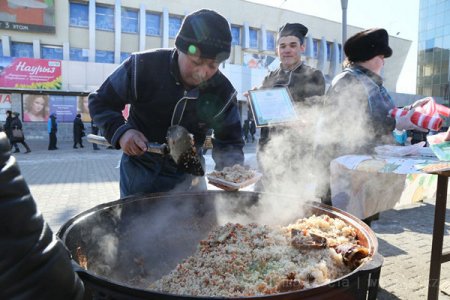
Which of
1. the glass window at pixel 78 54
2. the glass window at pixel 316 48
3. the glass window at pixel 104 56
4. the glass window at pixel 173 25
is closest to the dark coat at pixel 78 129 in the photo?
the glass window at pixel 78 54

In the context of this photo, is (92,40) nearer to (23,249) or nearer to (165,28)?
(165,28)

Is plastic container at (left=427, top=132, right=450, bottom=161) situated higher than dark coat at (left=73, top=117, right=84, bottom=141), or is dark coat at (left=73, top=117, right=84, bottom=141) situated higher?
plastic container at (left=427, top=132, right=450, bottom=161)

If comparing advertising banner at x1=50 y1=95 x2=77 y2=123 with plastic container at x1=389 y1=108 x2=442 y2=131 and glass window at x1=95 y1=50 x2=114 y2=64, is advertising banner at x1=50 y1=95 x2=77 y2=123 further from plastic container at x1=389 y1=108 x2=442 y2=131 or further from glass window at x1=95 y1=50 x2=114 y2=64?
plastic container at x1=389 y1=108 x2=442 y2=131

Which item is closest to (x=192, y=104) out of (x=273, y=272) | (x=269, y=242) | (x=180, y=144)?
(x=180, y=144)

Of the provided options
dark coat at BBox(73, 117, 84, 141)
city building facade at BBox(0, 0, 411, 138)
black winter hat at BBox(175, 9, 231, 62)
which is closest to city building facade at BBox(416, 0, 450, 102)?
city building facade at BBox(0, 0, 411, 138)

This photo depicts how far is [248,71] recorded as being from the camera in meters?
22.4

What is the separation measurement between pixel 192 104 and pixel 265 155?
169 centimetres

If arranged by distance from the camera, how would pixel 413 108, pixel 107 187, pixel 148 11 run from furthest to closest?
pixel 148 11 → pixel 107 187 → pixel 413 108

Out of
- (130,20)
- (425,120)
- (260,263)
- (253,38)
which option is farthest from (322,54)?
(260,263)

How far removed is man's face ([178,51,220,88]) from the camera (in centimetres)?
204

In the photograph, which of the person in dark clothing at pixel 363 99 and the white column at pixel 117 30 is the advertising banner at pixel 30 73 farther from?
the person in dark clothing at pixel 363 99

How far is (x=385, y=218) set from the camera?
4871 mm

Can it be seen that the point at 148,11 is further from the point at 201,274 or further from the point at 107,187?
the point at 201,274

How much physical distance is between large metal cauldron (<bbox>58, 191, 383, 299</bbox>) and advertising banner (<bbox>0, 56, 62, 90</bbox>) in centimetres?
1898
